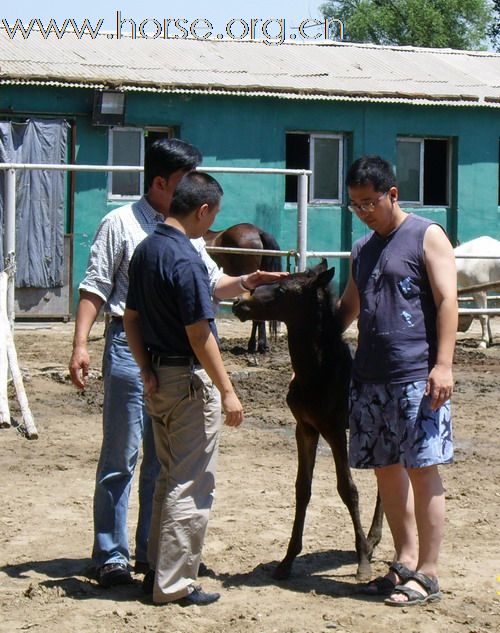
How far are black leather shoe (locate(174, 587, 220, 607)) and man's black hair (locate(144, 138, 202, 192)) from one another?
71.0 inches

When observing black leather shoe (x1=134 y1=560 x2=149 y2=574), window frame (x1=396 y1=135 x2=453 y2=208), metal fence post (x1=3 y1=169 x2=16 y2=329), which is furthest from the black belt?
window frame (x1=396 y1=135 x2=453 y2=208)

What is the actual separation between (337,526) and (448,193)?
13.7 m

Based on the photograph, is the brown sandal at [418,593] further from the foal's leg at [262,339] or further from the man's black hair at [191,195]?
the foal's leg at [262,339]

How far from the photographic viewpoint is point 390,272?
4.59 metres

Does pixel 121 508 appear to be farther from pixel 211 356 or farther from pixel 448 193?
pixel 448 193

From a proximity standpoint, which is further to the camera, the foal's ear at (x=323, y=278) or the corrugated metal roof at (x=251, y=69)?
the corrugated metal roof at (x=251, y=69)

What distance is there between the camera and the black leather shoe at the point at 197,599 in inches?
183

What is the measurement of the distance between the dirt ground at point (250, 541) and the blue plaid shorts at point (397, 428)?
64 cm

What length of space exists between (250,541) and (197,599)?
3.61ft

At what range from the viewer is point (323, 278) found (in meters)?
5.22

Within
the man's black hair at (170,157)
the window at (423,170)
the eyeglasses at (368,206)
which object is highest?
the window at (423,170)

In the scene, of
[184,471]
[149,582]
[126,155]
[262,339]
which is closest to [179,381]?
[184,471]

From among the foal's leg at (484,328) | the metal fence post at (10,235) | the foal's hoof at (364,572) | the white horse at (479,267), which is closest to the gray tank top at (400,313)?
the foal's hoof at (364,572)

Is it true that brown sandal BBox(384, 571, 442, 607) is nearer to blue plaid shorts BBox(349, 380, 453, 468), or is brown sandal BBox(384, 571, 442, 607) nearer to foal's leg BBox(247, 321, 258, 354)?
blue plaid shorts BBox(349, 380, 453, 468)
